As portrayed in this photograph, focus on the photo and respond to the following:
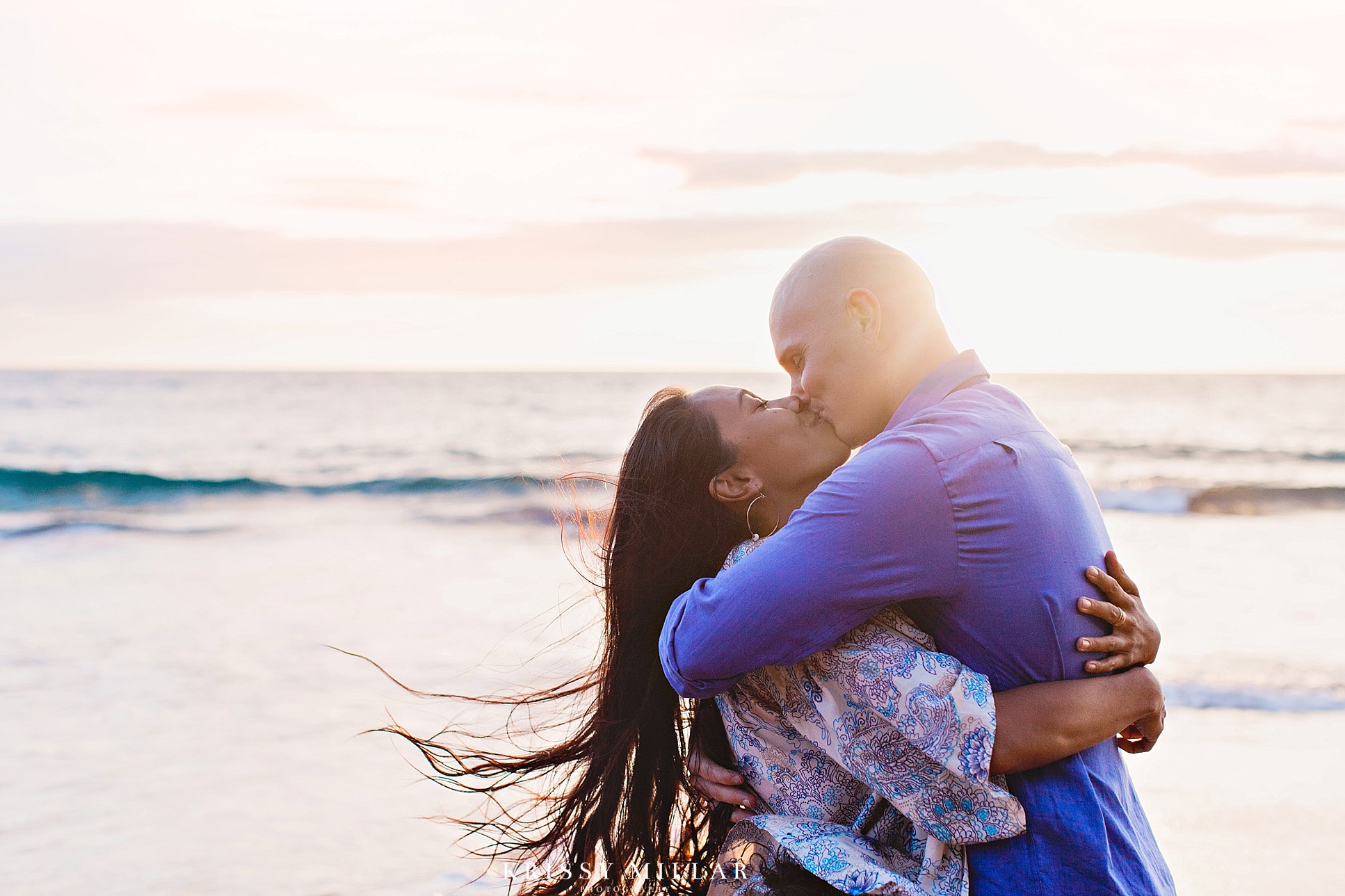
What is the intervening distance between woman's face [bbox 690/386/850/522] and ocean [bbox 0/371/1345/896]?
67cm

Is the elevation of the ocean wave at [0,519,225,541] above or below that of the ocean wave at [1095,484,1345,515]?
above

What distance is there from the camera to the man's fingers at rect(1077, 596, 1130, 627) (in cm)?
196

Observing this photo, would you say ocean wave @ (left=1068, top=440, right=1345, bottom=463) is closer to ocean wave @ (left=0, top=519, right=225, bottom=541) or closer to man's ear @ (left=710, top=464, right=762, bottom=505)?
ocean wave @ (left=0, top=519, right=225, bottom=541)

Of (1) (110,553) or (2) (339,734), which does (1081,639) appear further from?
(1) (110,553)

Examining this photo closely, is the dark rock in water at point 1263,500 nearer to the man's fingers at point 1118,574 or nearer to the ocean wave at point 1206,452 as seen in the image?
the ocean wave at point 1206,452

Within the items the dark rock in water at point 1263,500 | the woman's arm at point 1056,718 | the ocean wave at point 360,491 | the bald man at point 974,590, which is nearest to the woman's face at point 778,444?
the bald man at point 974,590

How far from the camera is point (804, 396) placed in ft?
8.12

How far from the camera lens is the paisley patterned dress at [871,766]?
190 centimetres

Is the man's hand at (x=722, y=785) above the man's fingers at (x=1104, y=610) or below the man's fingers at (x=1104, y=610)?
below

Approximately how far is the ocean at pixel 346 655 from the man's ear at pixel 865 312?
1035 mm

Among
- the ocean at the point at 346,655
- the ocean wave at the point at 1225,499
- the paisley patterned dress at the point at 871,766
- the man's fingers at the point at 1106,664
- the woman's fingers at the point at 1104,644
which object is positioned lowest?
the ocean wave at the point at 1225,499

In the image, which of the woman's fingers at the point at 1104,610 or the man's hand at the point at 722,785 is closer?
the woman's fingers at the point at 1104,610

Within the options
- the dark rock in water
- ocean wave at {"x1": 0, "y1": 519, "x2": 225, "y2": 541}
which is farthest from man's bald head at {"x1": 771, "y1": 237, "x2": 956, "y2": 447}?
the dark rock in water

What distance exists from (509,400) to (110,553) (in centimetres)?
2493
